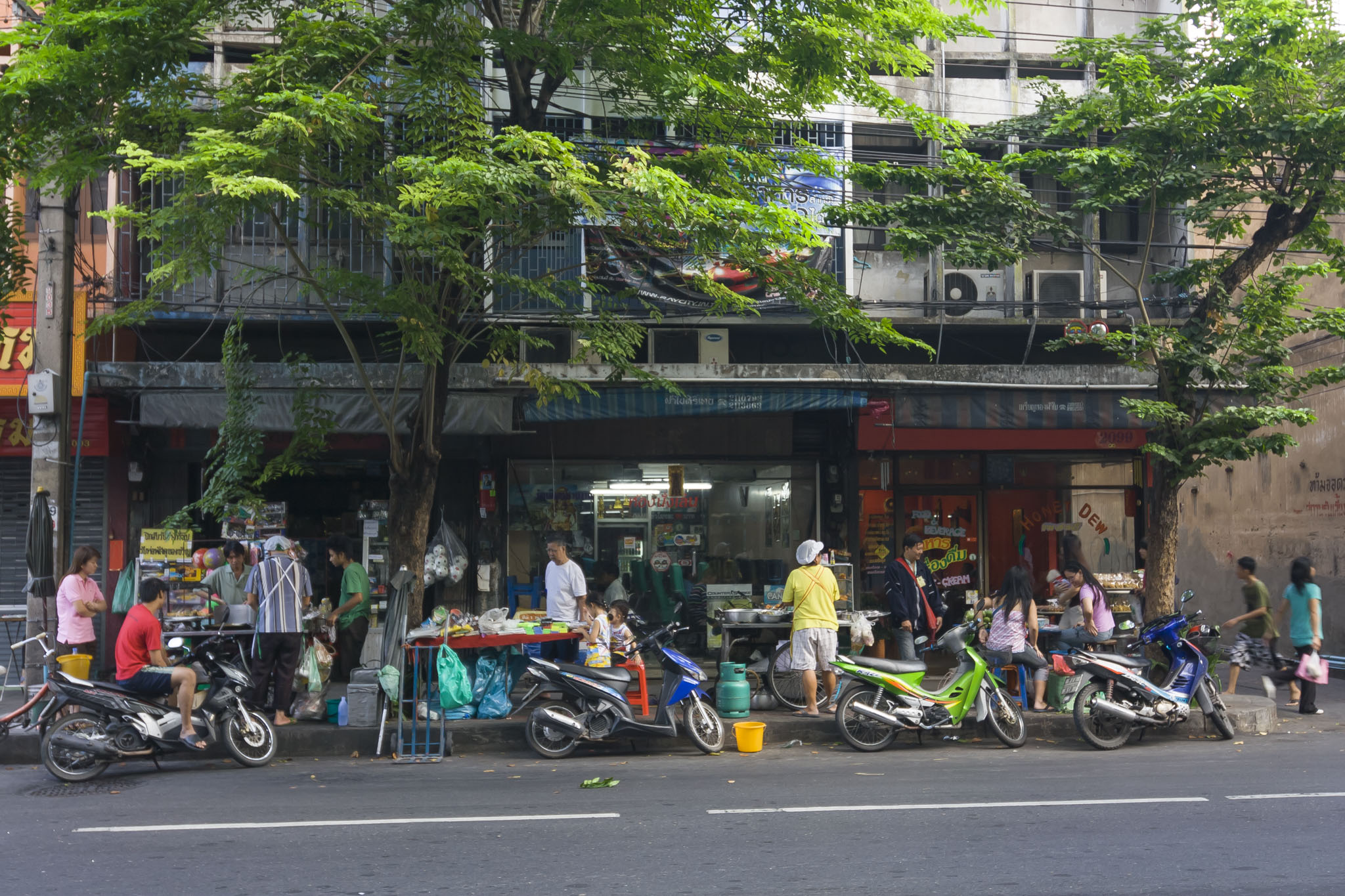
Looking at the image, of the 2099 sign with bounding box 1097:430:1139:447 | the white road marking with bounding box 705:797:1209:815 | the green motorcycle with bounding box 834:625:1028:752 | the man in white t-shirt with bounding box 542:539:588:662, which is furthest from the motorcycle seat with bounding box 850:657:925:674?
the 2099 sign with bounding box 1097:430:1139:447

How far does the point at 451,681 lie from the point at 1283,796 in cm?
685

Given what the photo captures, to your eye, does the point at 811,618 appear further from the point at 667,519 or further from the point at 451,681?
the point at 667,519

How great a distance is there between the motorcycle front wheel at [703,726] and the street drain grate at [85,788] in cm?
451

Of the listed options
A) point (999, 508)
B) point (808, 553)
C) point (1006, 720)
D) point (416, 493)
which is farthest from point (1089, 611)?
point (416, 493)

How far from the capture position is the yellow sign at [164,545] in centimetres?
1260

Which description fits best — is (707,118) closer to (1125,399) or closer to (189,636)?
(1125,399)

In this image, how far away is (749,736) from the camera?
32.4 ft

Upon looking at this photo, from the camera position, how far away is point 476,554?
14359mm

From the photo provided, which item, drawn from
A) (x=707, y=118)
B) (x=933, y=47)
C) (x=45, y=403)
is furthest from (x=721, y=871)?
(x=933, y=47)

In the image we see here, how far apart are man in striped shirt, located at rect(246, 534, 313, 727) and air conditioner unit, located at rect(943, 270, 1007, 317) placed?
30.3ft

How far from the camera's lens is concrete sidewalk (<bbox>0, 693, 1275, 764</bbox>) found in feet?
32.5

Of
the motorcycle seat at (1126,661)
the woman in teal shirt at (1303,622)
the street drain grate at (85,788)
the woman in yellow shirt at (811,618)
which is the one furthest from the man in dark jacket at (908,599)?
the street drain grate at (85,788)

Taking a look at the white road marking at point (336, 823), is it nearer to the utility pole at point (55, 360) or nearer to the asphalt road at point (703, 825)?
the asphalt road at point (703, 825)

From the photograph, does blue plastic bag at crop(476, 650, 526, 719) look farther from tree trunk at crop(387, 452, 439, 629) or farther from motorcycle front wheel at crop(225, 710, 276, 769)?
motorcycle front wheel at crop(225, 710, 276, 769)
